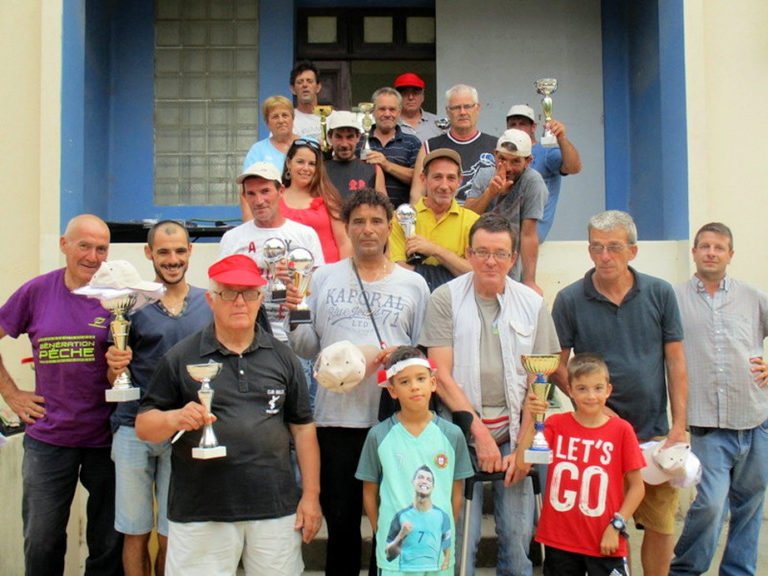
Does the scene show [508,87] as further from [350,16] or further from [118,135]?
[118,135]

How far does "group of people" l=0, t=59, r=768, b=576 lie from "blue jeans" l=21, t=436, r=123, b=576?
1 cm

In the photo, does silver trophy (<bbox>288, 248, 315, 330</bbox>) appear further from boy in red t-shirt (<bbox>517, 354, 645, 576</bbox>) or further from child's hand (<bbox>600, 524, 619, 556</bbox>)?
child's hand (<bbox>600, 524, 619, 556</bbox>)

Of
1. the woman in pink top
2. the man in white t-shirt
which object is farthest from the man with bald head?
the woman in pink top

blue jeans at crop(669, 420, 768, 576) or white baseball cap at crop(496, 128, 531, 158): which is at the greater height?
white baseball cap at crop(496, 128, 531, 158)

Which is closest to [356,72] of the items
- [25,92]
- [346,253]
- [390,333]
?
[25,92]

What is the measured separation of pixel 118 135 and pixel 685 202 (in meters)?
6.00

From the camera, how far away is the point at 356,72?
10.3 metres

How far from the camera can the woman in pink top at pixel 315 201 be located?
5.35 metres

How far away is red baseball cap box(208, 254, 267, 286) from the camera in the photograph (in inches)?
144

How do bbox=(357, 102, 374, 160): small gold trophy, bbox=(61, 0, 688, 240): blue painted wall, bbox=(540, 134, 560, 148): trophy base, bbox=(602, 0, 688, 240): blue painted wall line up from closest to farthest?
bbox=(540, 134, 560, 148): trophy base < bbox=(357, 102, 374, 160): small gold trophy < bbox=(602, 0, 688, 240): blue painted wall < bbox=(61, 0, 688, 240): blue painted wall

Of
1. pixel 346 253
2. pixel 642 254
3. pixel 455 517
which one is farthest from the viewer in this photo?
pixel 642 254

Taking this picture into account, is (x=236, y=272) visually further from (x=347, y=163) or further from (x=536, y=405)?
(x=347, y=163)

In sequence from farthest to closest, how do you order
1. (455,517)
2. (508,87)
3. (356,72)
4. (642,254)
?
(356,72) < (508,87) < (642,254) < (455,517)

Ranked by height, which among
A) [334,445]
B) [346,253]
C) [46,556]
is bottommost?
[46,556]
